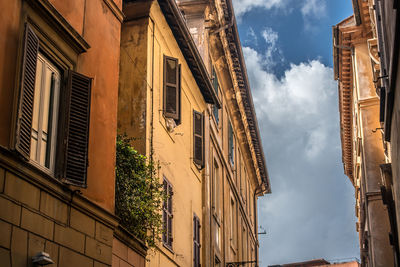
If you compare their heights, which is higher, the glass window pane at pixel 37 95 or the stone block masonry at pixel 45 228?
the glass window pane at pixel 37 95

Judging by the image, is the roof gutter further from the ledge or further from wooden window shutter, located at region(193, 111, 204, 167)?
the ledge

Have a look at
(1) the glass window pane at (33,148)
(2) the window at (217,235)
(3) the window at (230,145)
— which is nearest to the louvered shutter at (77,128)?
(1) the glass window pane at (33,148)

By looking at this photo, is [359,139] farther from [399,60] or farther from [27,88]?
[27,88]

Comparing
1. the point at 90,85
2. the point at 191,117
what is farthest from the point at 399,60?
the point at 191,117

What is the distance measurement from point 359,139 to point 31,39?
19779mm

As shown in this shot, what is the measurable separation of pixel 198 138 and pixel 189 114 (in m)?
0.69

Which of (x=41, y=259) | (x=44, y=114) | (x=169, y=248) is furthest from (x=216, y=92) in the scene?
(x=41, y=259)

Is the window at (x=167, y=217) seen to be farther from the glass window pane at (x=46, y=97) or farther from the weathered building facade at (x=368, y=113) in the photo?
the weathered building facade at (x=368, y=113)

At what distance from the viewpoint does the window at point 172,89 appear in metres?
14.7

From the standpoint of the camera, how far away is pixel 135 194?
11.5m

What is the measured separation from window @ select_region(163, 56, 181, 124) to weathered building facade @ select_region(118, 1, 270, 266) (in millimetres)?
24

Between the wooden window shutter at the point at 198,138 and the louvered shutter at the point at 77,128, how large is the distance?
8.37 metres

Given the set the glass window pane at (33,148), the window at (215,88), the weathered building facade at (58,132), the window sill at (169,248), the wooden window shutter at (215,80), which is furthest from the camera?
the wooden window shutter at (215,80)

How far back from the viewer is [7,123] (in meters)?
7.09
